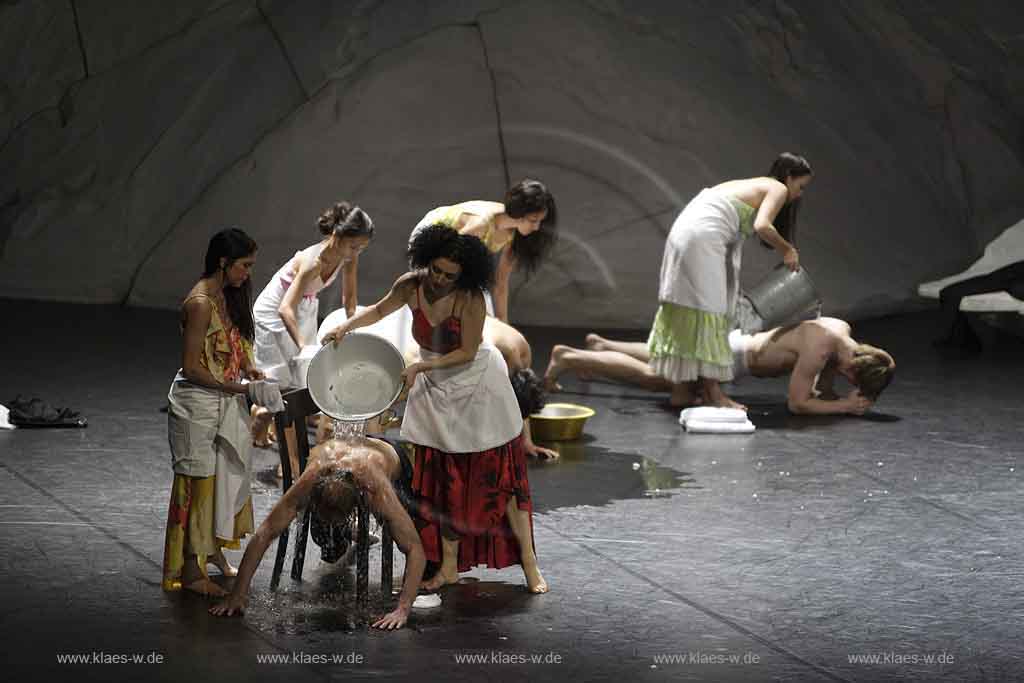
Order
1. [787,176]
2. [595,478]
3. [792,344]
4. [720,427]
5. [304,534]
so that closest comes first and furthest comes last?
1. [304,534]
2. [595,478]
3. [720,427]
4. [787,176]
5. [792,344]

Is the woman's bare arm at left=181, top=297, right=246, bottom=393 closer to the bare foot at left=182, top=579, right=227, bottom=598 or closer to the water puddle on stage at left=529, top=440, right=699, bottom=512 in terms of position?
the bare foot at left=182, top=579, right=227, bottom=598

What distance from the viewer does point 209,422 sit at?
449 cm

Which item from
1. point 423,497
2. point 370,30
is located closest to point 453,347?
point 423,497

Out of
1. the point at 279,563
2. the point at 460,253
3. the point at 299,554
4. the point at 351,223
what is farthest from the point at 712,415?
the point at 279,563

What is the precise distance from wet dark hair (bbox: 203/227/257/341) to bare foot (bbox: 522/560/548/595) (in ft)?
3.79

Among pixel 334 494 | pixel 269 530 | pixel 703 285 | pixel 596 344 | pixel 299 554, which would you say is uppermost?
pixel 703 285

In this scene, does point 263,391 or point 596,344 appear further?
point 596,344

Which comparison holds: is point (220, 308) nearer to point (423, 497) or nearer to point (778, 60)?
point (423, 497)

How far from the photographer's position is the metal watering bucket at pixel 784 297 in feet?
24.9

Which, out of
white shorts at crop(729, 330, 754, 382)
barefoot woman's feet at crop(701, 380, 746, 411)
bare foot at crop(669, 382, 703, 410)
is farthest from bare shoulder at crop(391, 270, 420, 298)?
white shorts at crop(729, 330, 754, 382)

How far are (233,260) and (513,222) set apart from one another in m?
1.80

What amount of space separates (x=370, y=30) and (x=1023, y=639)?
784 centimetres

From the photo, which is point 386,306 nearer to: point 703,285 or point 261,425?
point 261,425

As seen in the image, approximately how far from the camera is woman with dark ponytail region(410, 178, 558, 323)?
592cm
